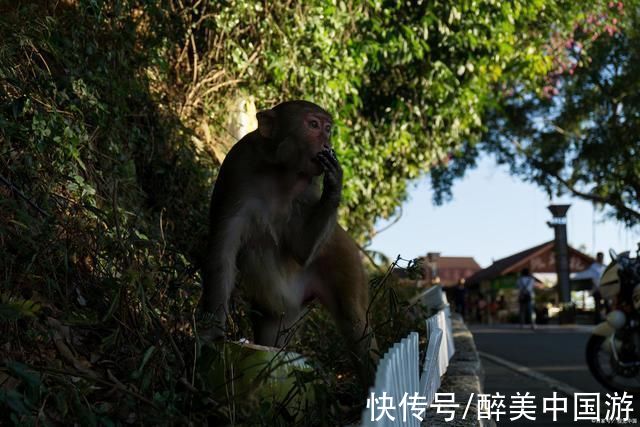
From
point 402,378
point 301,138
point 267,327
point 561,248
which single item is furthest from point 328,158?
point 561,248

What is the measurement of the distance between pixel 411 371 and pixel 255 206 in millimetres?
1339

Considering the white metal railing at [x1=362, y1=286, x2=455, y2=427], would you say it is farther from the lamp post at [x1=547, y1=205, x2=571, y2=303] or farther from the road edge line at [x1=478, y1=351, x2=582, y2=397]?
the lamp post at [x1=547, y1=205, x2=571, y2=303]

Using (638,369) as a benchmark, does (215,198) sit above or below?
above

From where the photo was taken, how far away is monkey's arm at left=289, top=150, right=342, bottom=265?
3969 mm

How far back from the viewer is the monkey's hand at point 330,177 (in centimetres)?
394

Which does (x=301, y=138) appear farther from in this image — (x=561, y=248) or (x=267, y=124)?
(x=561, y=248)

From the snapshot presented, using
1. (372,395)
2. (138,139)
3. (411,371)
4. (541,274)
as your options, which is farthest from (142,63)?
(541,274)

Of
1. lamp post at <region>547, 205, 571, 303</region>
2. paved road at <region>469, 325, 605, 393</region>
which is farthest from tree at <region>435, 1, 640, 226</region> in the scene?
paved road at <region>469, 325, 605, 393</region>

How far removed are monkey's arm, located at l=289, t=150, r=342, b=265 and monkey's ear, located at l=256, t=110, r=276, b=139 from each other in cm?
35

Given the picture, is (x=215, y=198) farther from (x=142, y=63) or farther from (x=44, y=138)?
(x=142, y=63)

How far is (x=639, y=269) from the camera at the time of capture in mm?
7672

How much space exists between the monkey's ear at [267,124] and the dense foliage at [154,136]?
74 centimetres

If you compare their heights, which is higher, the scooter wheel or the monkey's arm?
the monkey's arm

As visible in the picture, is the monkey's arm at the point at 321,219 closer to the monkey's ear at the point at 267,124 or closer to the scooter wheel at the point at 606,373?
the monkey's ear at the point at 267,124
